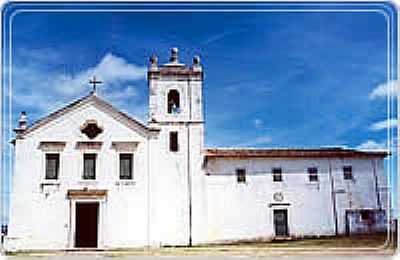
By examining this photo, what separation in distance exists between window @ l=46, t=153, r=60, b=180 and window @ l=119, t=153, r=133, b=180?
1342 mm

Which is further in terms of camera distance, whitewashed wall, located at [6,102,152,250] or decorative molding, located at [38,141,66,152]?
decorative molding, located at [38,141,66,152]

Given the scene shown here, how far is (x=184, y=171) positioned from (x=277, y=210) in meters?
2.27

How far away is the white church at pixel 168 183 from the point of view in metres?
13.9

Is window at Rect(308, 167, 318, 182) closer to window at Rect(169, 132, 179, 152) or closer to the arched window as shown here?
window at Rect(169, 132, 179, 152)

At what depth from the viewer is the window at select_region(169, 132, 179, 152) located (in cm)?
1495

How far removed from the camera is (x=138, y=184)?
14172mm

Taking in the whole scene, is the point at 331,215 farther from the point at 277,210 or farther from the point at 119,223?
the point at 119,223

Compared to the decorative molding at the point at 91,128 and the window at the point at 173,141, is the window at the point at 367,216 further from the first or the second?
the decorative molding at the point at 91,128

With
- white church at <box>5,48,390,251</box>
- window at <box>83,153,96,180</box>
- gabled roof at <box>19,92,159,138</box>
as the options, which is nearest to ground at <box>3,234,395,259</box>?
white church at <box>5,48,390,251</box>

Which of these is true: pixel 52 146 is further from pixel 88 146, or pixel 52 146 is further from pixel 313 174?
pixel 313 174

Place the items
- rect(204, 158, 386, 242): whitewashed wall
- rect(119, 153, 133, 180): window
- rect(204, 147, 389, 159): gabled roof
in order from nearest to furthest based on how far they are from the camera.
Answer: rect(119, 153, 133, 180): window, rect(204, 158, 386, 242): whitewashed wall, rect(204, 147, 389, 159): gabled roof

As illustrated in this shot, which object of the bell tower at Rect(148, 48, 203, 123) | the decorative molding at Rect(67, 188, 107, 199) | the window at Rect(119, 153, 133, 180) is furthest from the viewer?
the bell tower at Rect(148, 48, 203, 123)

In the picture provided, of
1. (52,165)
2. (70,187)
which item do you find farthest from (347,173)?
(52,165)

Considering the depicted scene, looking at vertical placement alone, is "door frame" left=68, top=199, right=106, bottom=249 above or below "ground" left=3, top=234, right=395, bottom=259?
above
